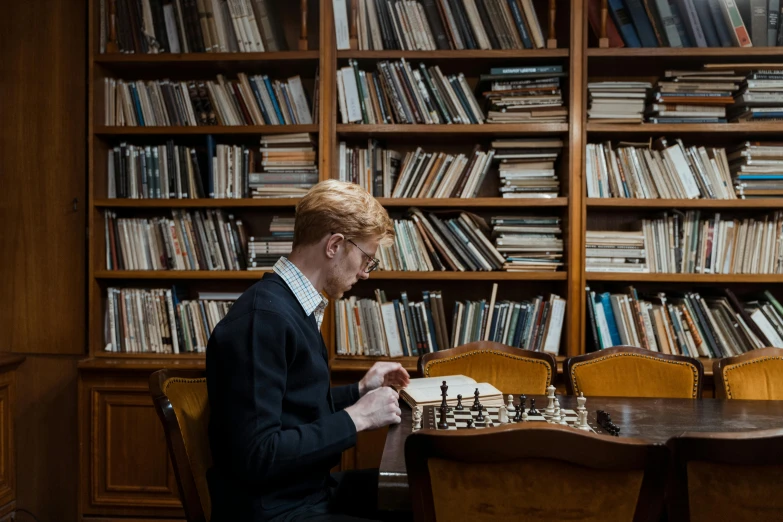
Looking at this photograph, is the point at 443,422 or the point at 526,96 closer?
the point at 443,422

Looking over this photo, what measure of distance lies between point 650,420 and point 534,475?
2.74ft

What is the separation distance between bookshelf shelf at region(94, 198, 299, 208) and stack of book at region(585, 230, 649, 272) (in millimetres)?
1334

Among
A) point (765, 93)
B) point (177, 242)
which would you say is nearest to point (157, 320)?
point (177, 242)

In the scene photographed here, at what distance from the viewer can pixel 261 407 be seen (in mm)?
1323

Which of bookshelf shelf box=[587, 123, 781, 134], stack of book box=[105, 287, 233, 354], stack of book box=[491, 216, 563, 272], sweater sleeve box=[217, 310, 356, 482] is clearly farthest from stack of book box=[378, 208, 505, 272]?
sweater sleeve box=[217, 310, 356, 482]

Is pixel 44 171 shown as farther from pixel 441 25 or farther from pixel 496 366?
pixel 496 366

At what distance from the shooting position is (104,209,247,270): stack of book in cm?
306

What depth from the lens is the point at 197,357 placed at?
2.99m

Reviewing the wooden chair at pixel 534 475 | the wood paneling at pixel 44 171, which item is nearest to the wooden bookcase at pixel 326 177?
the wood paneling at pixel 44 171

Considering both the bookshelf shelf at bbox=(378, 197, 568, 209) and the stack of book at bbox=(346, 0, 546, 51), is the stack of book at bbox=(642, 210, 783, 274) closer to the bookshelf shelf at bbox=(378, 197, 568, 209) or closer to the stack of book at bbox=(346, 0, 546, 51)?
the bookshelf shelf at bbox=(378, 197, 568, 209)

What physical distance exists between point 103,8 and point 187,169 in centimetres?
81

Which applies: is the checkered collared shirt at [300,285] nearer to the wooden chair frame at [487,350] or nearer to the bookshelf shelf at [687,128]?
the wooden chair frame at [487,350]

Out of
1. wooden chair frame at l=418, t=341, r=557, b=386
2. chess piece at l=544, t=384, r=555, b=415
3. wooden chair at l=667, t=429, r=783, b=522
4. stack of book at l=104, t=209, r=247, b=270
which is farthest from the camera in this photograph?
stack of book at l=104, t=209, r=247, b=270

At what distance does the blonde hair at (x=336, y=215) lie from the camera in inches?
61.8
